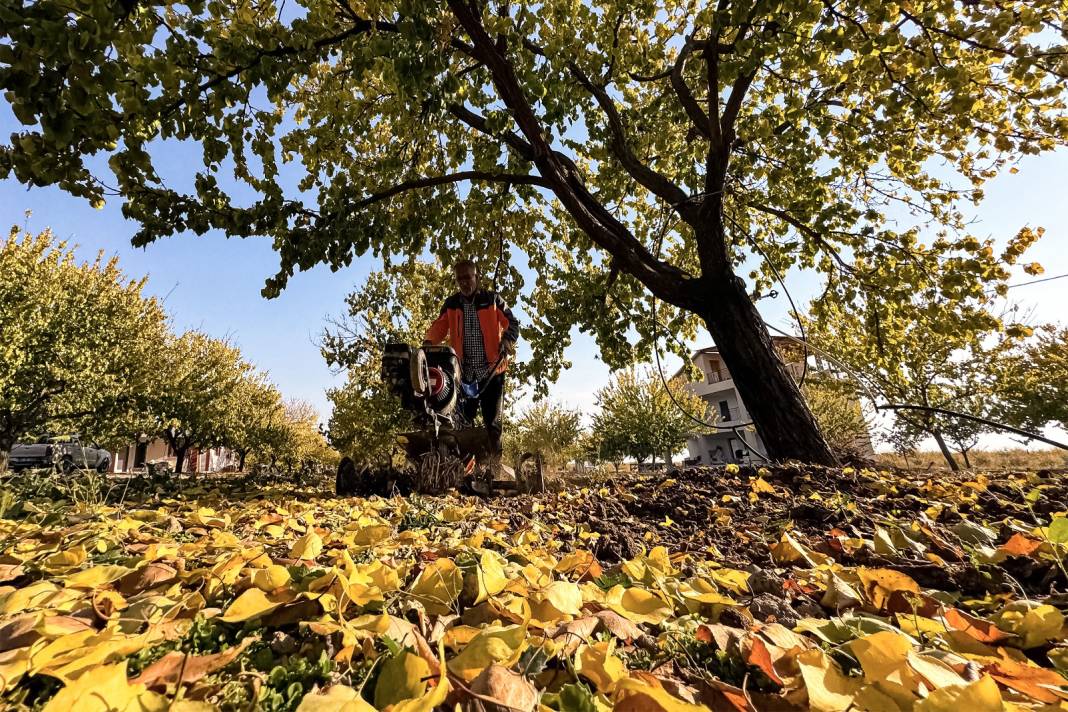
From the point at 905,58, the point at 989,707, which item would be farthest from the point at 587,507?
the point at 905,58

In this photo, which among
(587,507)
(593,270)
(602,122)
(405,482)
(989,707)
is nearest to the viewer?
(989,707)

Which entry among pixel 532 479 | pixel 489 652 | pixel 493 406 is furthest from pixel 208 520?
pixel 493 406

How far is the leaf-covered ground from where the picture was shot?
571 mm

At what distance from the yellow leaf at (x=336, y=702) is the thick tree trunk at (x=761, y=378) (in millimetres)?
4002

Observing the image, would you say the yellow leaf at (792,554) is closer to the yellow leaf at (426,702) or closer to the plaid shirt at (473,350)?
the yellow leaf at (426,702)

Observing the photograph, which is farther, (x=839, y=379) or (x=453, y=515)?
(x=839, y=379)

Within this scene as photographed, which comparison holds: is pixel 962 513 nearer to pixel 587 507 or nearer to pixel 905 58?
pixel 587 507

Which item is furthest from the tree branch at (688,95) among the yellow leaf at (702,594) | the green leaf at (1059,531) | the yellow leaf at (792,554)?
the yellow leaf at (702,594)

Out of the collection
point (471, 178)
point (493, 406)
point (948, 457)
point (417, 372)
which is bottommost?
point (948, 457)

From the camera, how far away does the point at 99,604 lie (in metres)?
0.80

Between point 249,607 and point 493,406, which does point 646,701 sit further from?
point 493,406

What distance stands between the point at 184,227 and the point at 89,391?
15176mm

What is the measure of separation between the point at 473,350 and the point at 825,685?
492cm

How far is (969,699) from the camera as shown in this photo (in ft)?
1.55
